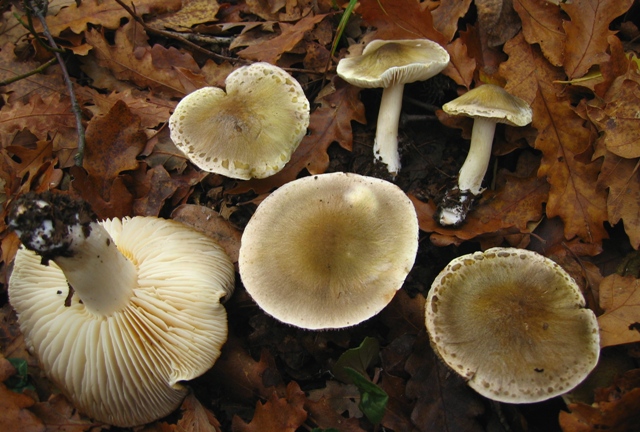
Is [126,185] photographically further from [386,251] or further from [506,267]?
[506,267]

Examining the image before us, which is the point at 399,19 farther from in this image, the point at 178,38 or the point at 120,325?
the point at 120,325

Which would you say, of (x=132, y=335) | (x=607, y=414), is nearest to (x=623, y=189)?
(x=607, y=414)

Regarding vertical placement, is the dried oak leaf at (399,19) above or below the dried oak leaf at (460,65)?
above

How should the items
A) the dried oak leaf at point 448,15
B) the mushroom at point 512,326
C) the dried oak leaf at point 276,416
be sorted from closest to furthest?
1. the mushroom at point 512,326
2. the dried oak leaf at point 276,416
3. the dried oak leaf at point 448,15

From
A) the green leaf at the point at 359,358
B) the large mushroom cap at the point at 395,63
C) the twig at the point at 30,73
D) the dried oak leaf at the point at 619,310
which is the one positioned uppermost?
the large mushroom cap at the point at 395,63

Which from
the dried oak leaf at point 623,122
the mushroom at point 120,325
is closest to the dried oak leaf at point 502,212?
the dried oak leaf at point 623,122

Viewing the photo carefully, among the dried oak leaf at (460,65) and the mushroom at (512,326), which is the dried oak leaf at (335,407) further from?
the dried oak leaf at (460,65)

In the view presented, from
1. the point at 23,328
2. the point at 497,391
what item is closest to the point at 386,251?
the point at 497,391
